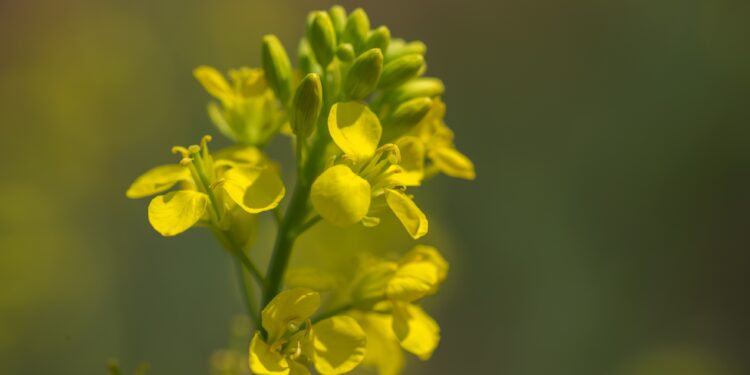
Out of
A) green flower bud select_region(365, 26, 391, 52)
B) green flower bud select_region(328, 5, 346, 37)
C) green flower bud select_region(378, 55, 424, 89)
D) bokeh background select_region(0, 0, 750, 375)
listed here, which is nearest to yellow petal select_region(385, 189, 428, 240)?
green flower bud select_region(378, 55, 424, 89)

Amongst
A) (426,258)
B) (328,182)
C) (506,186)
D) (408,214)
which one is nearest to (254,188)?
(328,182)

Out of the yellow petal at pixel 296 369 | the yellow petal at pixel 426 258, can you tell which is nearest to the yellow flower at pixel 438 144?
the yellow petal at pixel 426 258

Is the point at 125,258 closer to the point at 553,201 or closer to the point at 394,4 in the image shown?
the point at 553,201

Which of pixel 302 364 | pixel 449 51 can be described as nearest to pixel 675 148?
pixel 449 51

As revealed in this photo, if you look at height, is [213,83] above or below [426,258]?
above

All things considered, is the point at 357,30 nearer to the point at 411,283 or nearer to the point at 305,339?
the point at 411,283

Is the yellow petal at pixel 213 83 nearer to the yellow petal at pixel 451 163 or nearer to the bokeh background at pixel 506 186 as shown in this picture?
the yellow petal at pixel 451 163

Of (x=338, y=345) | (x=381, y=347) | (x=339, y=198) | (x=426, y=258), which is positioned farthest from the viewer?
(x=381, y=347)

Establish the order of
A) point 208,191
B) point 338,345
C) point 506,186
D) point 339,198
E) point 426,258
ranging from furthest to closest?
point 506,186, point 426,258, point 208,191, point 338,345, point 339,198
